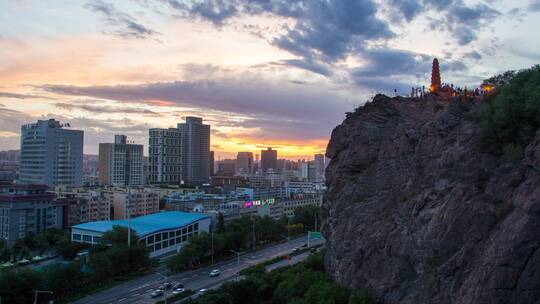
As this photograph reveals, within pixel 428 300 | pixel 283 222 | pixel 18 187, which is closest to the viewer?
pixel 428 300

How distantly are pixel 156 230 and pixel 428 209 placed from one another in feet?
130

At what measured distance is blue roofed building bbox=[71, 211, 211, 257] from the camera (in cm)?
5366

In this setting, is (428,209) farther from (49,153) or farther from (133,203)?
(49,153)

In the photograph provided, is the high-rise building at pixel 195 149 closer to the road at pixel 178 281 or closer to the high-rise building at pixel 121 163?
the high-rise building at pixel 121 163

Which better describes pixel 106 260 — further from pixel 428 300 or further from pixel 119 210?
pixel 119 210

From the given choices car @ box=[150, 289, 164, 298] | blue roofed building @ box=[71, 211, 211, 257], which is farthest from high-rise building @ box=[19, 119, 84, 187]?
car @ box=[150, 289, 164, 298]

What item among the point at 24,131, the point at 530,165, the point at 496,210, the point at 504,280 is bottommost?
the point at 504,280

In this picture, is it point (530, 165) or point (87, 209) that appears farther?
point (87, 209)

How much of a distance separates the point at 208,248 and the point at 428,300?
34104 millimetres

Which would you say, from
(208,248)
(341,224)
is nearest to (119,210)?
(208,248)

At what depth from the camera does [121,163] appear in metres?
125

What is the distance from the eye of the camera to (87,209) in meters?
72.2

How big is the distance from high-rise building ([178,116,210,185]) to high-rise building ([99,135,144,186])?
68.4 ft

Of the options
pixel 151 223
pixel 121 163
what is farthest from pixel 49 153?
pixel 151 223
